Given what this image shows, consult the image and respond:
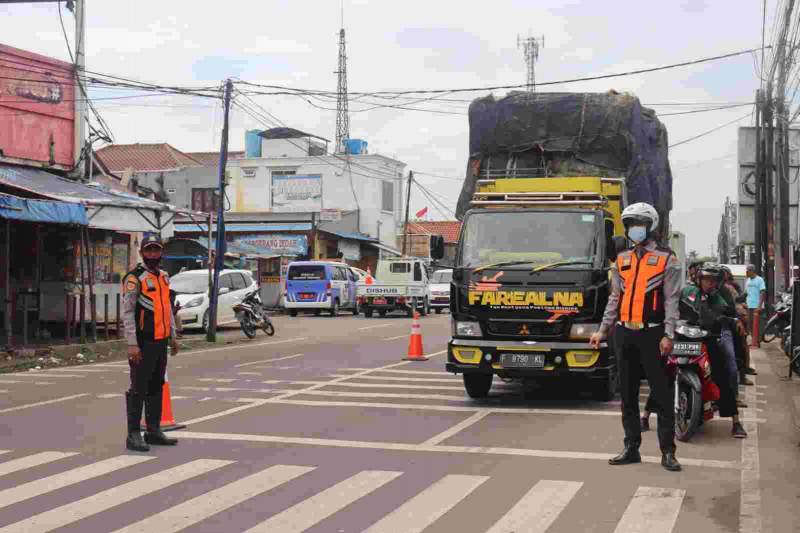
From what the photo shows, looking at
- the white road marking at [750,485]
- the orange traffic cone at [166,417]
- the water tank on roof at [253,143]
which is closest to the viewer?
the white road marking at [750,485]

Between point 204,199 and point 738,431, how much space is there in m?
54.6

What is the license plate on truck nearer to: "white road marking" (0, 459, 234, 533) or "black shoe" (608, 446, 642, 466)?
"black shoe" (608, 446, 642, 466)

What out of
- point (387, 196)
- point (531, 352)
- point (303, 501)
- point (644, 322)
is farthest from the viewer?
point (387, 196)

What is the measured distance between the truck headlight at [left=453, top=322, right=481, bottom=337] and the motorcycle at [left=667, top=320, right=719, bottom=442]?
8.91 feet

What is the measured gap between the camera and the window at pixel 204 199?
6186 centimetres

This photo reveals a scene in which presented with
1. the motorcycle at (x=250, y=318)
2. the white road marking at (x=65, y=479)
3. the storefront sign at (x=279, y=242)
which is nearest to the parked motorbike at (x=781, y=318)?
the motorcycle at (x=250, y=318)

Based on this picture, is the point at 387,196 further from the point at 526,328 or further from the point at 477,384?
the point at 526,328

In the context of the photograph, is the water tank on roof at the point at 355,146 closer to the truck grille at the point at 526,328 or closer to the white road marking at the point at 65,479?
the truck grille at the point at 526,328

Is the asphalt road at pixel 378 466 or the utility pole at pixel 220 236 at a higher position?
the utility pole at pixel 220 236

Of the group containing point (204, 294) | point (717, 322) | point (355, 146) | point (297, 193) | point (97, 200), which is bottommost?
point (717, 322)

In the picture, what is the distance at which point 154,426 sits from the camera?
9438 millimetres

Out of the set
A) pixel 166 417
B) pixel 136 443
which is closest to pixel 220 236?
pixel 166 417

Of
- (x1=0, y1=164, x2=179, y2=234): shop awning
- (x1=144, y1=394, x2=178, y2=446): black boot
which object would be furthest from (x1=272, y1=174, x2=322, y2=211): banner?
(x1=144, y1=394, x2=178, y2=446): black boot

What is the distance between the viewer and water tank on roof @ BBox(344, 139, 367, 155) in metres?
66.5
